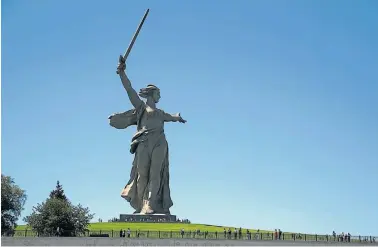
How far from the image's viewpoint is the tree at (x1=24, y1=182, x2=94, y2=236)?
159 feet

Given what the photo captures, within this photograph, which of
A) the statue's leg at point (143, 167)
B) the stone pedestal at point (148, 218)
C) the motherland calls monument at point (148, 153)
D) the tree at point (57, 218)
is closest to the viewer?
the stone pedestal at point (148, 218)

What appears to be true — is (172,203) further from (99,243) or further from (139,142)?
(99,243)

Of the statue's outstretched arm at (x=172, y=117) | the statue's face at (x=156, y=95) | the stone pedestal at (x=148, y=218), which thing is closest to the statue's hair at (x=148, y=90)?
the statue's face at (x=156, y=95)

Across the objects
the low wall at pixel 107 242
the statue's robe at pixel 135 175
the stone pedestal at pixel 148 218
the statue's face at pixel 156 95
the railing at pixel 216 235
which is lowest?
the low wall at pixel 107 242

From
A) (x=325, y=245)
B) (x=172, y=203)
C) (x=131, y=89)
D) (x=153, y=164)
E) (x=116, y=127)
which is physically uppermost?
(x=131, y=89)

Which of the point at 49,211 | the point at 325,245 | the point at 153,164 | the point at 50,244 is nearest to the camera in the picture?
the point at 50,244

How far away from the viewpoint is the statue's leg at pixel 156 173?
37.8 m

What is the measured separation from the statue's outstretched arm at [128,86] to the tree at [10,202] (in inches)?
978

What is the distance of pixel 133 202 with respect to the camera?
38.8 meters

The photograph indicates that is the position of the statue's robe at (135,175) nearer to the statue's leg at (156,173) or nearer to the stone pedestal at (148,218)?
the statue's leg at (156,173)

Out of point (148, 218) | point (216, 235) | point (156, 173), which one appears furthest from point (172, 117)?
point (216, 235)

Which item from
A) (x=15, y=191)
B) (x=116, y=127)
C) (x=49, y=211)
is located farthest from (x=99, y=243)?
(x=15, y=191)

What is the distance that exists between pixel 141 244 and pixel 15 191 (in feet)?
118

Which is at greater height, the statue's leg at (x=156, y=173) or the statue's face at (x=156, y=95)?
the statue's face at (x=156, y=95)
